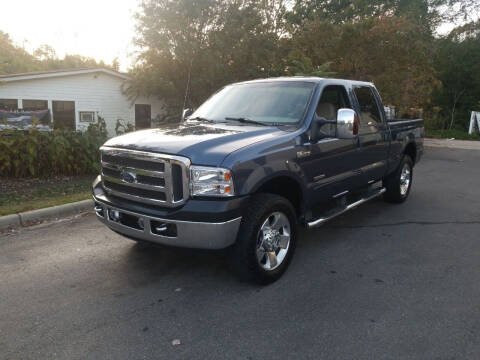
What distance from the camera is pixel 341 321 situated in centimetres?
Answer: 304

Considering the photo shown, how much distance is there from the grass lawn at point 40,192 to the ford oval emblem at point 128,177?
307 centimetres

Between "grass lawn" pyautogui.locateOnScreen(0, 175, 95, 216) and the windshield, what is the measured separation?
3.07m

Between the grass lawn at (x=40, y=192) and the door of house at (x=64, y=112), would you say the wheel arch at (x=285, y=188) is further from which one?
the door of house at (x=64, y=112)

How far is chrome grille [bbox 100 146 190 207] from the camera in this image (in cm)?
318

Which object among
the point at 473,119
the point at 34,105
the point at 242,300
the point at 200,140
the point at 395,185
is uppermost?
the point at 34,105

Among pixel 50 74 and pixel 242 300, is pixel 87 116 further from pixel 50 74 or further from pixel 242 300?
pixel 242 300

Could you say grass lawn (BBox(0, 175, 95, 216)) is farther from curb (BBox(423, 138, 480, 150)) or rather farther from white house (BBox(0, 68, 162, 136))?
curb (BBox(423, 138, 480, 150))

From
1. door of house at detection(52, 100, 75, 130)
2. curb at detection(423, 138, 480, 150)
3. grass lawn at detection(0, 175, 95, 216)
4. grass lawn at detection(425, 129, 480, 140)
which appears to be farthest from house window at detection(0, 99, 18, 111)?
grass lawn at detection(425, 129, 480, 140)

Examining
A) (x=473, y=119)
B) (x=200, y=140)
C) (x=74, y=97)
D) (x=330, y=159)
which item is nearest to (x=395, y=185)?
(x=330, y=159)

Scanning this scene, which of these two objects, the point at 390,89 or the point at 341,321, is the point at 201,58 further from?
the point at 341,321

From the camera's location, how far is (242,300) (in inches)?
133

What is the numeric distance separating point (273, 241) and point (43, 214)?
12.5ft

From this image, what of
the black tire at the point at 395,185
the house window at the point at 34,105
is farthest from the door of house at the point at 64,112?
the black tire at the point at 395,185

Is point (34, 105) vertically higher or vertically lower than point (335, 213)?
higher
